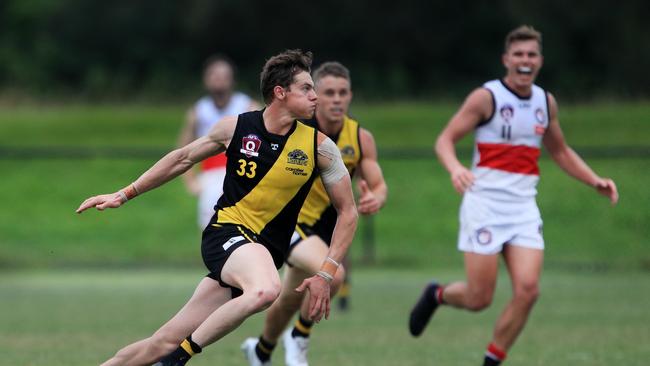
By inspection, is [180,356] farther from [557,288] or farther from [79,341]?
[557,288]

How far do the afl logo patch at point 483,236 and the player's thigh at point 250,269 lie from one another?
229cm

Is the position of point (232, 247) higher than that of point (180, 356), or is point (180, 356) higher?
point (232, 247)

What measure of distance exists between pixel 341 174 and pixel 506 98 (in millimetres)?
2172

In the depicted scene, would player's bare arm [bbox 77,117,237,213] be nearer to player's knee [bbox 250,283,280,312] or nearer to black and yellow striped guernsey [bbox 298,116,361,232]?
player's knee [bbox 250,283,280,312]

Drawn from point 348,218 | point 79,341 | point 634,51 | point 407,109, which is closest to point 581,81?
point 634,51

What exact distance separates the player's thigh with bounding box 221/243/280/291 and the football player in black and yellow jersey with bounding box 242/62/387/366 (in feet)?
5.70

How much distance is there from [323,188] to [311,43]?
119ft

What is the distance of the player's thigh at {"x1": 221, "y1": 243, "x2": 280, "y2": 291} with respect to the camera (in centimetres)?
665

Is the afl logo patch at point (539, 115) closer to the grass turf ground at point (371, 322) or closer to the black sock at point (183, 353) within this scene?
the grass turf ground at point (371, 322)

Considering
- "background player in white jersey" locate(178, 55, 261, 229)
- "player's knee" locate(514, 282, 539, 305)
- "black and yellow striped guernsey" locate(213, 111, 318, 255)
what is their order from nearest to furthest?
"black and yellow striped guernsey" locate(213, 111, 318, 255), "player's knee" locate(514, 282, 539, 305), "background player in white jersey" locate(178, 55, 261, 229)

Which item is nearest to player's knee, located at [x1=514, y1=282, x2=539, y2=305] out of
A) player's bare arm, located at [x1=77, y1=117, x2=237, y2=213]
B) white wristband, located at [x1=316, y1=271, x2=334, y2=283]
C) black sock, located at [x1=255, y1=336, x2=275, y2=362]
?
black sock, located at [x1=255, y1=336, x2=275, y2=362]

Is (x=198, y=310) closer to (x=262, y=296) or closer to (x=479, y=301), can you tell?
(x=262, y=296)

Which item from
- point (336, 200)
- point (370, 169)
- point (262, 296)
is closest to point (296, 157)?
point (336, 200)

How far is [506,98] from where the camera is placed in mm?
8719
